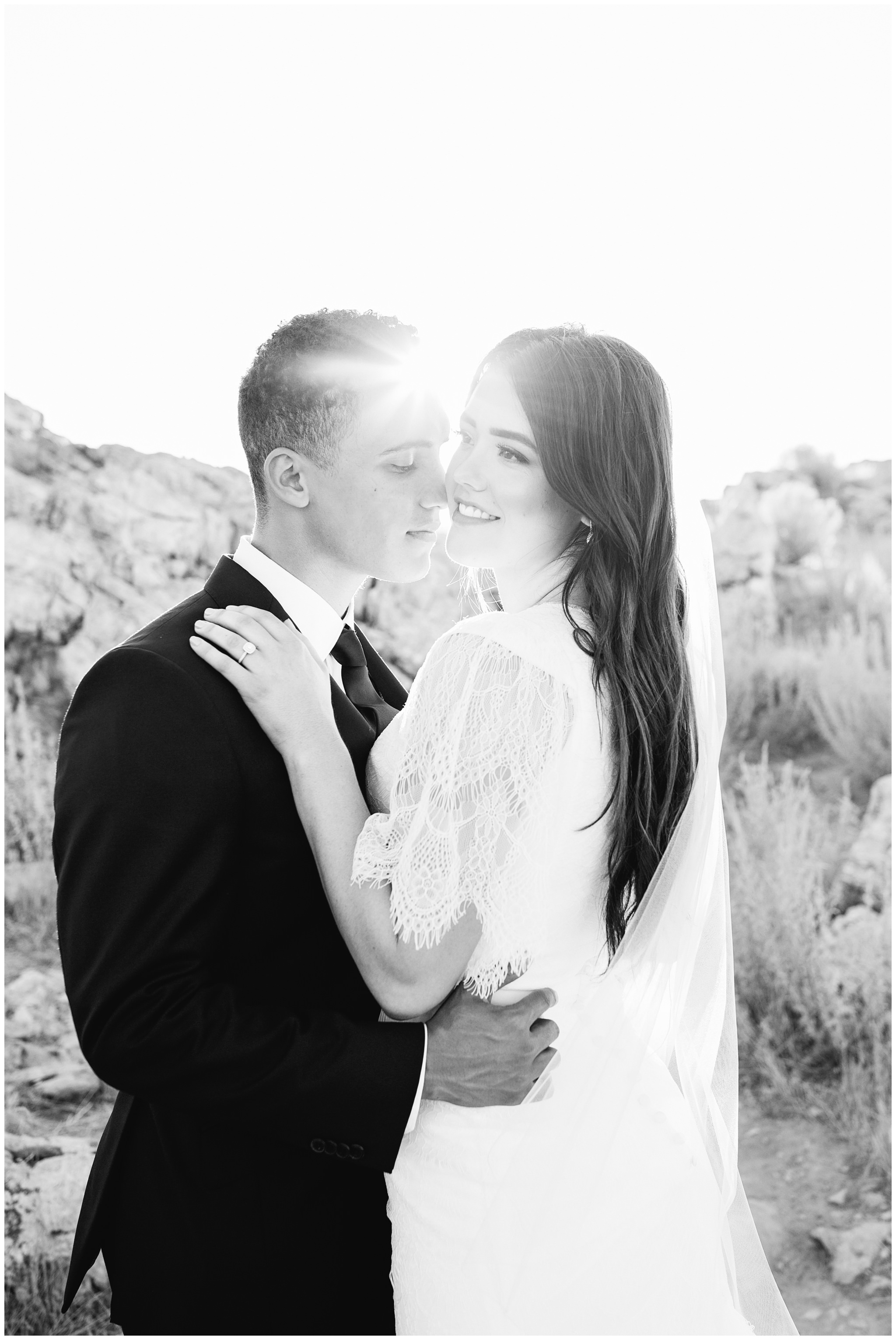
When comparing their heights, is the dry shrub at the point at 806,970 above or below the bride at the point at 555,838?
below

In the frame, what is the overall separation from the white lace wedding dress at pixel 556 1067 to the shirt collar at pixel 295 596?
358 millimetres

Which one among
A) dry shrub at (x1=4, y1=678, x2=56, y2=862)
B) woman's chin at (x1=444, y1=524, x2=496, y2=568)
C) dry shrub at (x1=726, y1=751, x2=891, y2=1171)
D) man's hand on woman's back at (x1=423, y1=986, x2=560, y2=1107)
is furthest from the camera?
dry shrub at (x1=4, y1=678, x2=56, y2=862)

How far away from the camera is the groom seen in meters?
1.78

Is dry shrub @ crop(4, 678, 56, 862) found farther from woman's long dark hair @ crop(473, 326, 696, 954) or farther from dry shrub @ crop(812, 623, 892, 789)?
dry shrub @ crop(812, 623, 892, 789)

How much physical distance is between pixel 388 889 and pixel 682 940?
694 millimetres

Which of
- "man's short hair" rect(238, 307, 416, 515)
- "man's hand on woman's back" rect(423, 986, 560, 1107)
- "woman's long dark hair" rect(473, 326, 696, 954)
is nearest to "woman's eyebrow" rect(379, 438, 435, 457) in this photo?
"man's short hair" rect(238, 307, 416, 515)

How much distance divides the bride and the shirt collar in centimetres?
18

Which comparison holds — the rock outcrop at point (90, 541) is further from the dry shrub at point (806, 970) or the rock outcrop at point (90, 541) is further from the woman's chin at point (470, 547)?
the woman's chin at point (470, 547)

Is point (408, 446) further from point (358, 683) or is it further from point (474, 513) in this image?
point (358, 683)

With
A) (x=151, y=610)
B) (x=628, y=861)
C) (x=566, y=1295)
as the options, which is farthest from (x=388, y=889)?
(x=151, y=610)

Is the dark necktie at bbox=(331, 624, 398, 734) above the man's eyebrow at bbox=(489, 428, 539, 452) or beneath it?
beneath

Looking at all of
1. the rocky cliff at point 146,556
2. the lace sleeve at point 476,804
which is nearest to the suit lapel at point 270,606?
the lace sleeve at point 476,804

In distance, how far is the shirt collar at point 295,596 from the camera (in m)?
2.27

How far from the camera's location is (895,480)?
6656 mm
